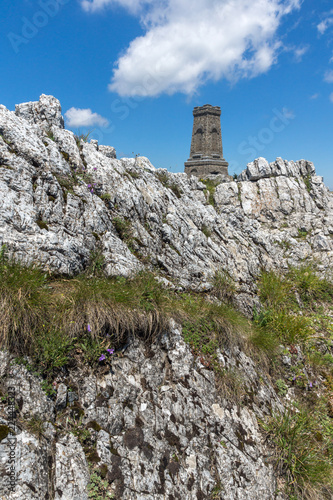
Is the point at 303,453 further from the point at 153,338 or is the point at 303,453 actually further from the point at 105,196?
the point at 105,196

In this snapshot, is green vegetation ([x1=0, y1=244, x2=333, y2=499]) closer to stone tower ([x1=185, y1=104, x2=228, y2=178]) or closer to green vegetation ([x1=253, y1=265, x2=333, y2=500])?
green vegetation ([x1=253, y1=265, x2=333, y2=500])

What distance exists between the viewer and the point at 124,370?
472 cm

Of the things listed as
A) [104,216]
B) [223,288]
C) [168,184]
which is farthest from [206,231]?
[104,216]

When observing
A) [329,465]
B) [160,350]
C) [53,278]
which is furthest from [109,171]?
[329,465]

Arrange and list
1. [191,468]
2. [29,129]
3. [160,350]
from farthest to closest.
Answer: [29,129]
[160,350]
[191,468]

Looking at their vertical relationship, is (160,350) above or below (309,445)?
above

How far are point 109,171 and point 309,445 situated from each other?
28.3 feet

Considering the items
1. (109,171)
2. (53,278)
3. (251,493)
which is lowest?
(251,493)

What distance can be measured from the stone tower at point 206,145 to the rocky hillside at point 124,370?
38100 mm

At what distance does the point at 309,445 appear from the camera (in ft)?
15.9

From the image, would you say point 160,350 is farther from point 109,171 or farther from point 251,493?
point 109,171

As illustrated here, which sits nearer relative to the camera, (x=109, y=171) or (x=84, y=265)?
(x=84, y=265)

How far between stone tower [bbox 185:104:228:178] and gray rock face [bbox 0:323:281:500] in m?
44.5

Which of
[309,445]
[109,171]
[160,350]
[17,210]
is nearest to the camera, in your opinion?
[309,445]
